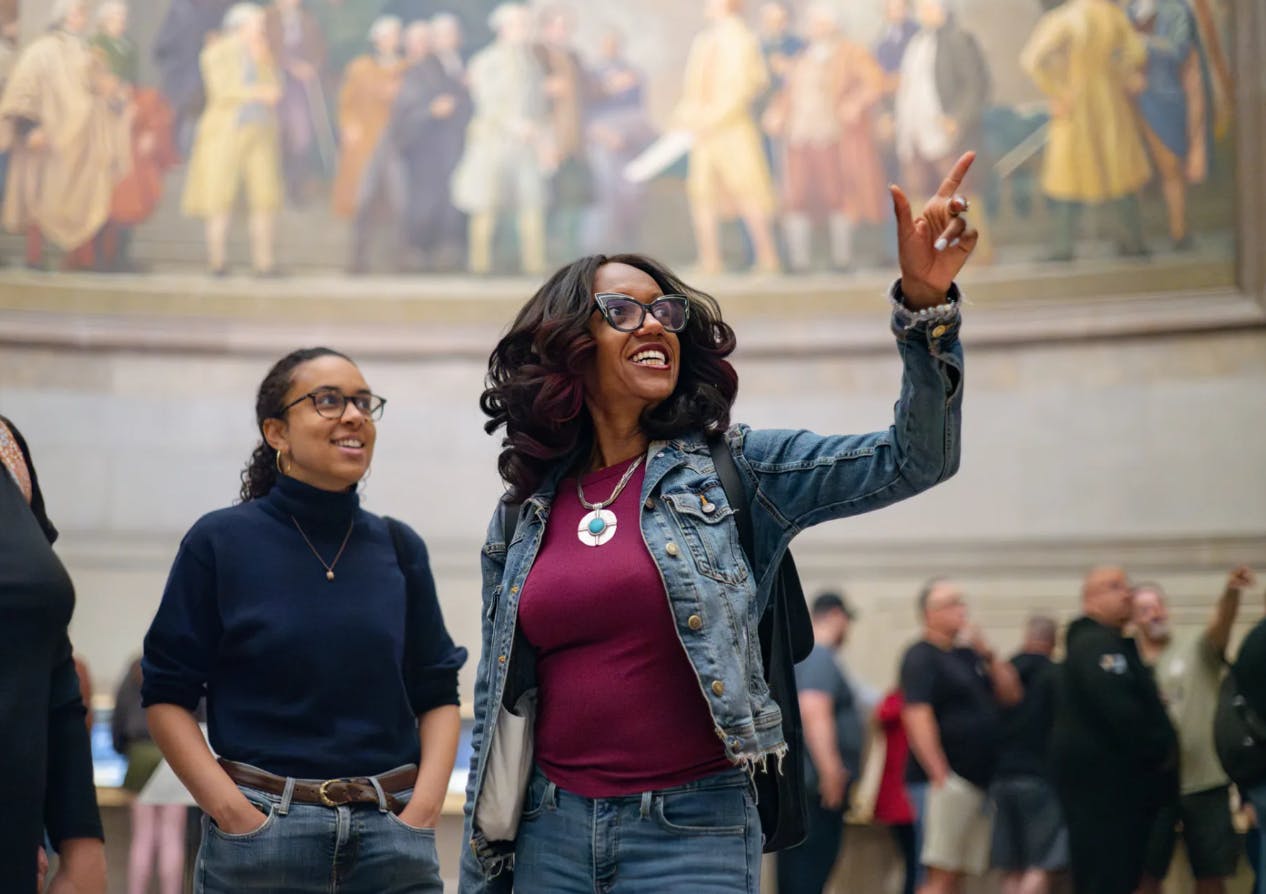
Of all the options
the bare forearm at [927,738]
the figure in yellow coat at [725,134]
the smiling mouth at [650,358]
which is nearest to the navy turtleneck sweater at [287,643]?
the smiling mouth at [650,358]

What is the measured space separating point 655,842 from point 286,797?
103 cm

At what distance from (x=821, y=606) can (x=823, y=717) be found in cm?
82

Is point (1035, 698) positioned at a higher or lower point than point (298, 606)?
lower

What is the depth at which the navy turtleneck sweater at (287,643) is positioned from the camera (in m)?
3.16

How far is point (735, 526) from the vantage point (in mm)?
2525

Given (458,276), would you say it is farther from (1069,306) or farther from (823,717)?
(823,717)

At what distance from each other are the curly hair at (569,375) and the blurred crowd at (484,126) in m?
10.9

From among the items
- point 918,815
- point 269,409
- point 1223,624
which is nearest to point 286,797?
point 269,409

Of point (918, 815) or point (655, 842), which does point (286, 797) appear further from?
point (918, 815)

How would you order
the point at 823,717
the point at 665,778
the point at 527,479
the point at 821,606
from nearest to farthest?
the point at 665,778, the point at 527,479, the point at 823,717, the point at 821,606

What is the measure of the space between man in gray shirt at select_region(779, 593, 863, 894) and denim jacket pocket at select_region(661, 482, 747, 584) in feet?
12.1

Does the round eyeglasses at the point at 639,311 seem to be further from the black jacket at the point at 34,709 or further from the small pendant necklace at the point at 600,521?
the black jacket at the point at 34,709


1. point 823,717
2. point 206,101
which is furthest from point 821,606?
point 206,101

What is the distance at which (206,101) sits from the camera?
44.9 ft
